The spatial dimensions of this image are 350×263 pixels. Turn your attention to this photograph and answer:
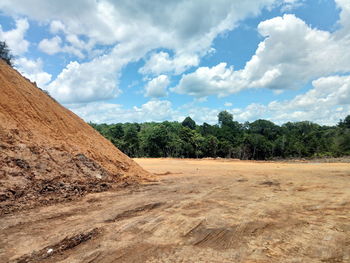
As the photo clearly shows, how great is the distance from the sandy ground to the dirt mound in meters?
0.90

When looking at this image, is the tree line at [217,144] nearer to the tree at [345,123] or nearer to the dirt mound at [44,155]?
the tree at [345,123]

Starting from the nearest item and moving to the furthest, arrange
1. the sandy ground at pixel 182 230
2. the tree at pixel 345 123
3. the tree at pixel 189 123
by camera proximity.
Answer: the sandy ground at pixel 182 230 < the tree at pixel 345 123 < the tree at pixel 189 123

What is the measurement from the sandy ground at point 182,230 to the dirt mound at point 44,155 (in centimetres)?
90

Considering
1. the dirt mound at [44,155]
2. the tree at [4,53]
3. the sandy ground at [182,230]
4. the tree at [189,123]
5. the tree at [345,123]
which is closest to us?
the sandy ground at [182,230]

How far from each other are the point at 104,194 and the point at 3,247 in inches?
169

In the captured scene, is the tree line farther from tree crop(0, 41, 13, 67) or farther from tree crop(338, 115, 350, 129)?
tree crop(0, 41, 13, 67)

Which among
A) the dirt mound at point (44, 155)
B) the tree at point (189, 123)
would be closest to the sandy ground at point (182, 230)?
the dirt mound at point (44, 155)

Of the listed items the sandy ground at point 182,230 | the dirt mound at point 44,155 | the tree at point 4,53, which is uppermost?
the tree at point 4,53

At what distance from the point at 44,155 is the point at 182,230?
6.09 metres

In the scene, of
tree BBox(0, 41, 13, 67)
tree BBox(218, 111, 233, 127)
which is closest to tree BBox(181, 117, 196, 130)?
tree BBox(218, 111, 233, 127)

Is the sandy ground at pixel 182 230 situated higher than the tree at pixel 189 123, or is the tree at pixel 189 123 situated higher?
the tree at pixel 189 123

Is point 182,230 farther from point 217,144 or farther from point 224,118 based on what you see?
point 224,118

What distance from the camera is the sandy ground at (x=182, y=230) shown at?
4.23m

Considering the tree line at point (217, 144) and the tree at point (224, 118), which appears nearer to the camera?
the tree line at point (217, 144)
